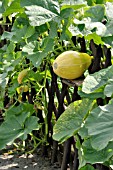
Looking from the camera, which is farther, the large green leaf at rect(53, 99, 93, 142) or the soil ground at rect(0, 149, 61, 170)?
the soil ground at rect(0, 149, 61, 170)

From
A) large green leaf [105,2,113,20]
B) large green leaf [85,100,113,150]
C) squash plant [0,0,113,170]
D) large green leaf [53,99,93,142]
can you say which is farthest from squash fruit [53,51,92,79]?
large green leaf [85,100,113,150]

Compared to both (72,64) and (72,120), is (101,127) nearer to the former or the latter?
(72,120)

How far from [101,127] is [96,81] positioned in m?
0.24

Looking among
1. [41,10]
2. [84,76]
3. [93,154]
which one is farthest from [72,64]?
[93,154]

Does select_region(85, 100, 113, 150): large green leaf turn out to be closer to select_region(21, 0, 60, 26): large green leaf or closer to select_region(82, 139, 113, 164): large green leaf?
select_region(82, 139, 113, 164): large green leaf

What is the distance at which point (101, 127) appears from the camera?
58.1 inches

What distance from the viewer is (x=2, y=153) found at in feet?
9.84

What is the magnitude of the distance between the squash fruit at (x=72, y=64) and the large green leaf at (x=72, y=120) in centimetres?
18

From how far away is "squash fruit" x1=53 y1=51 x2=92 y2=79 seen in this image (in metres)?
1.95

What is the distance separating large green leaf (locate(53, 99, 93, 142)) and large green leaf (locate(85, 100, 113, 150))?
0.65 feet

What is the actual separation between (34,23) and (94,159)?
568 millimetres

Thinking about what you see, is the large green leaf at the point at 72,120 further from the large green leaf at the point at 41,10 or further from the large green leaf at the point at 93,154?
the large green leaf at the point at 41,10

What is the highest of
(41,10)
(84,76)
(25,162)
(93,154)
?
(41,10)

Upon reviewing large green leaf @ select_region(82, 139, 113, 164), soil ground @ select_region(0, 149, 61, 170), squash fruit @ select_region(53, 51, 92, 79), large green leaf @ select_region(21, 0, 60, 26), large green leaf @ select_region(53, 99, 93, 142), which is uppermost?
large green leaf @ select_region(21, 0, 60, 26)
